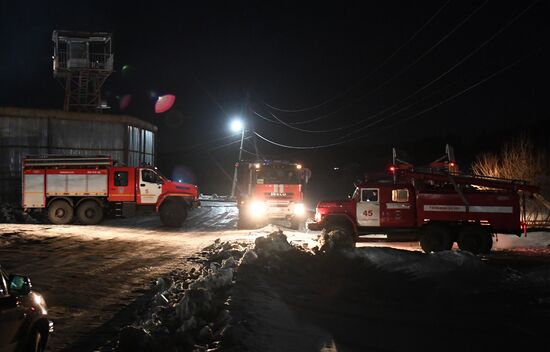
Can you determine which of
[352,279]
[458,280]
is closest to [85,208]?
[352,279]

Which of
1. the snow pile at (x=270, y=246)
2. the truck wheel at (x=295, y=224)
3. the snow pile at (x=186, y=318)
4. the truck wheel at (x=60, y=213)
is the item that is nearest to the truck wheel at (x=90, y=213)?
the truck wheel at (x=60, y=213)

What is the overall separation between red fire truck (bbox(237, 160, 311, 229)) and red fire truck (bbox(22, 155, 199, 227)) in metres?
3.43

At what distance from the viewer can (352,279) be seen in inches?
464

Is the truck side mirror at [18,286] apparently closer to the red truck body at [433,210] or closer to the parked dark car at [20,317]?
the parked dark car at [20,317]

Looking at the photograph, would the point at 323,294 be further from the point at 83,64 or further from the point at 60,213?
the point at 83,64

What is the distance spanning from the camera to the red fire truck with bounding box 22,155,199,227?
24609mm

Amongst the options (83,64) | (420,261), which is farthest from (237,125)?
(420,261)

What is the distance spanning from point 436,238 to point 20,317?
14565 millimetres

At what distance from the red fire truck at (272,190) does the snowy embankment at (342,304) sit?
28.3 feet

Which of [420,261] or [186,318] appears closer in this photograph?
[186,318]

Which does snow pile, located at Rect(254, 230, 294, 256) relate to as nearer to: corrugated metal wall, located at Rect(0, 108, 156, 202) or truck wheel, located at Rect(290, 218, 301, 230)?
truck wheel, located at Rect(290, 218, 301, 230)

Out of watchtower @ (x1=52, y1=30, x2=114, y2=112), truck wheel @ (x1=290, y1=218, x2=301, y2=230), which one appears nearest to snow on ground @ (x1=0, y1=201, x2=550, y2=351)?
truck wheel @ (x1=290, y1=218, x2=301, y2=230)

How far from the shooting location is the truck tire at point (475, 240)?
54.5ft

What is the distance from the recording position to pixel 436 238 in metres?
17.0
